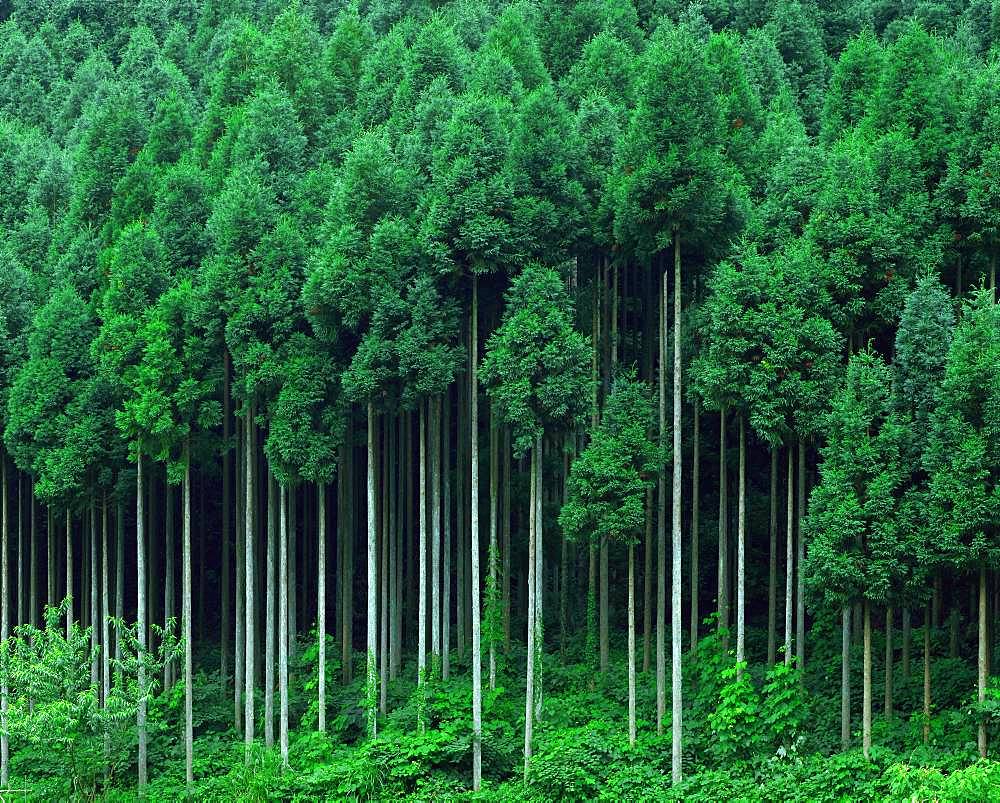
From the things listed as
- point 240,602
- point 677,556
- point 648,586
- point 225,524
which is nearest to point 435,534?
point 648,586

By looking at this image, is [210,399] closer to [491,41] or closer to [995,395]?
[491,41]

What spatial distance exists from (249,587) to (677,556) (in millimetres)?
8968

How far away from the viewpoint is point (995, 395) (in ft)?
79.9

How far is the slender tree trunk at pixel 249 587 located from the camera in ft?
101

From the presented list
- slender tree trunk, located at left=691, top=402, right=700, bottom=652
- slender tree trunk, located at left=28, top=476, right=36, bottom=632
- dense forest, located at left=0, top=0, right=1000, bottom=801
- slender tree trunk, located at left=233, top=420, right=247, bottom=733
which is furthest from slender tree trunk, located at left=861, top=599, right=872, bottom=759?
slender tree trunk, located at left=28, top=476, right=36, bottom=632

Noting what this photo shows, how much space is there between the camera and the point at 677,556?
2766 cm

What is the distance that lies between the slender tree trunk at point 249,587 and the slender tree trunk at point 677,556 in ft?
28.7

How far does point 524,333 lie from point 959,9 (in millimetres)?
28242

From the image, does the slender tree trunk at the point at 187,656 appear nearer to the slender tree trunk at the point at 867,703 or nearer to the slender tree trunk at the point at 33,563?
the slender tree trunk at the point at 33,563

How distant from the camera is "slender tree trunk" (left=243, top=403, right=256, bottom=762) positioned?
Answer: 1209 inches

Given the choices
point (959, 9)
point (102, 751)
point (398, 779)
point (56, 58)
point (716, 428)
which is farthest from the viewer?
point (56, 58)

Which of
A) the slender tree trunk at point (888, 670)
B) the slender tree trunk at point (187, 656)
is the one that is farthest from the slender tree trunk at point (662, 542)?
the slender tree trunk at point (187, 656)

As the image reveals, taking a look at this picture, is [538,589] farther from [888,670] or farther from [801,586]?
[888,670]

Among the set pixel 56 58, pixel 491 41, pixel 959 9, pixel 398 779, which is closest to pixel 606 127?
pixel 491 41
